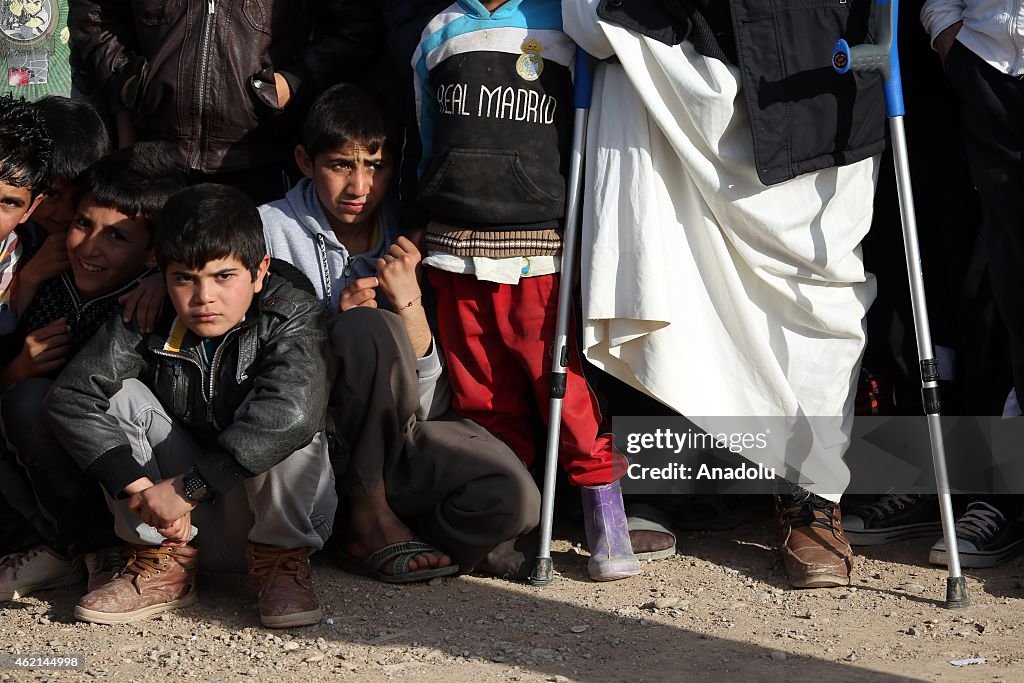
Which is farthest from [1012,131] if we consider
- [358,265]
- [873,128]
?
[358,265]

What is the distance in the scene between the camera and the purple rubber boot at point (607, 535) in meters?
3.87

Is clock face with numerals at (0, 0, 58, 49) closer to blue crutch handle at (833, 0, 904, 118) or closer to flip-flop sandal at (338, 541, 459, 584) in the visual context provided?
flip-flop sandal at (338, 541, 459, 584)

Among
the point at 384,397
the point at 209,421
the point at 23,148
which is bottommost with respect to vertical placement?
the point at 209,421

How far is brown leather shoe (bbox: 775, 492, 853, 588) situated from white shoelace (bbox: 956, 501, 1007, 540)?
0.38m

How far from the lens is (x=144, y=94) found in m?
4.32

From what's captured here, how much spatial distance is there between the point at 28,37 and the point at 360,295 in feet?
5.31

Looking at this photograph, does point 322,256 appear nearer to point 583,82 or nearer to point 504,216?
point 504,216

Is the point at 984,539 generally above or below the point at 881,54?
below

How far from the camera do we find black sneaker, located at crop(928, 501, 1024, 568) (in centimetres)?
392

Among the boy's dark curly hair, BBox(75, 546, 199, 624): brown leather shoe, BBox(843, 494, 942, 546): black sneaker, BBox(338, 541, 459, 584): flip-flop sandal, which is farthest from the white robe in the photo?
the boy's dark curly hair

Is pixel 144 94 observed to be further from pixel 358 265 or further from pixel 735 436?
pixel 735 436

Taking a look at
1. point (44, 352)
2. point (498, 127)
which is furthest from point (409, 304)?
point (44, 352)

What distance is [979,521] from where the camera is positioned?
157 inches

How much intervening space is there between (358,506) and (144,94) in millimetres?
1607
